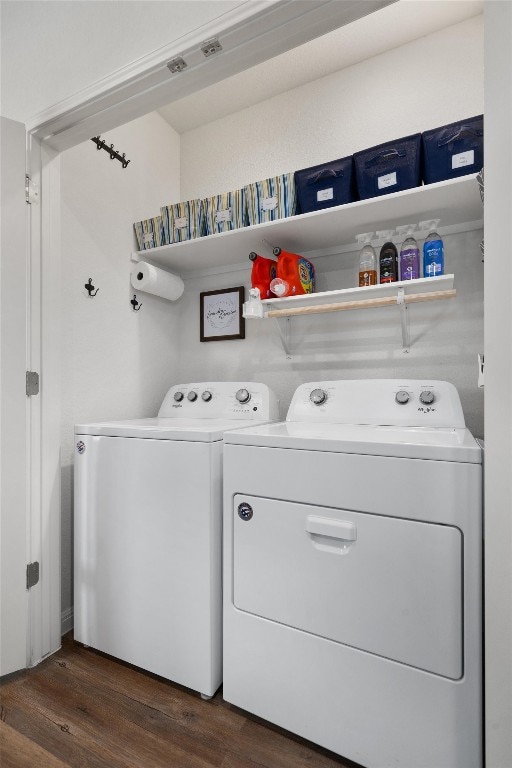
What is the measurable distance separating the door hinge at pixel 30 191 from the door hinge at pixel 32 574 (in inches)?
55.3

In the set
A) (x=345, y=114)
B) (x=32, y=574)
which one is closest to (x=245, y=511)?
(x=32, y=574)

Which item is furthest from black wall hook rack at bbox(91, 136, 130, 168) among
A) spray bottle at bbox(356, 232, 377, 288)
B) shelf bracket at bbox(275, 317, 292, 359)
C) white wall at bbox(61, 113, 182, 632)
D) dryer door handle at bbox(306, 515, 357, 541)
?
dryer door handle at bbox(306, 515, 357, 541)

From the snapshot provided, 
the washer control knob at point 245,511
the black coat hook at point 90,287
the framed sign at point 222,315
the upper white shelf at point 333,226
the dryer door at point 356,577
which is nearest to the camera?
the dryer door at point 356,577

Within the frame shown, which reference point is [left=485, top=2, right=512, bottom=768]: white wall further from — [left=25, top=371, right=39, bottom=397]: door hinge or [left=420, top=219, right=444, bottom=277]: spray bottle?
[left=25, top=371, right=39, bottom=397]: door hinge

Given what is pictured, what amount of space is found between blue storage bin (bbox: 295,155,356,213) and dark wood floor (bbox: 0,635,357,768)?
1.91 meters

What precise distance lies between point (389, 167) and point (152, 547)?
5.62ft

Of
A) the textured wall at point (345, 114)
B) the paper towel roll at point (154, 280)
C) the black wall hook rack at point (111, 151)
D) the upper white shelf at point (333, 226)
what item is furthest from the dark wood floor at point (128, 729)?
the textured wall at point (345, 114)

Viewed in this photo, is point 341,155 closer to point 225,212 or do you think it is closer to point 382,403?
point 225,212

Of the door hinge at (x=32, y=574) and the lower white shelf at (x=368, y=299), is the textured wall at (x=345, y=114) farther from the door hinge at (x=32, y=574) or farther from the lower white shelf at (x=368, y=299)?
the door hinge at (x=32, y=574)

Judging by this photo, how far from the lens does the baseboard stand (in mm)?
1681

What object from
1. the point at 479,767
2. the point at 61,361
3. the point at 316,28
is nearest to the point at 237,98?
the point at 316,28

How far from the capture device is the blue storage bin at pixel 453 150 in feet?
4.53

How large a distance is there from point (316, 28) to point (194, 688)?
208 centimetres

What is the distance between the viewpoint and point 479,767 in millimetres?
903
